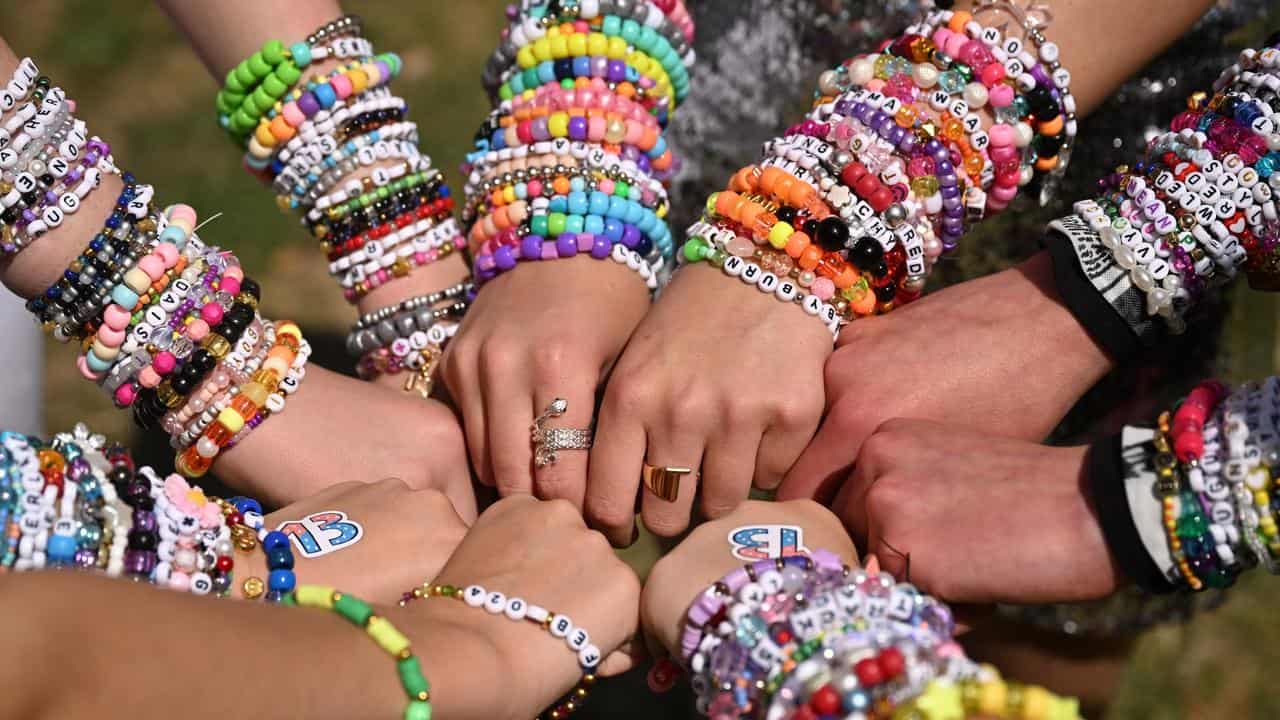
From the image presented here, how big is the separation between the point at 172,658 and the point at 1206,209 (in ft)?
3.47

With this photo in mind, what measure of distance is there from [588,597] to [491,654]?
0.16 meters

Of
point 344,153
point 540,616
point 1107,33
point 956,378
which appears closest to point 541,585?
point 540,616

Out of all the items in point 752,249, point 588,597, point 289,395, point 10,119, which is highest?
point 10,119

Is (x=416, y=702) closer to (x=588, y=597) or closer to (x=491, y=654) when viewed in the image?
(x=491, y=654)

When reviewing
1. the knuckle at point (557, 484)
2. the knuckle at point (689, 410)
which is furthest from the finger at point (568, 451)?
the knuckle at point (689, 410)

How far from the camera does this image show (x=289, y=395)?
4.29 feet

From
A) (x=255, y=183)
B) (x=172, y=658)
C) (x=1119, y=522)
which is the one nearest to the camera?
(x=172, y=658)

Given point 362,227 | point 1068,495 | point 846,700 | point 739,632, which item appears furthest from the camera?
point 362,227

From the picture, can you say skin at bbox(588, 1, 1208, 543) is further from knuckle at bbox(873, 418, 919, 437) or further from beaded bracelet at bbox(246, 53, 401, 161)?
beaded bracelet at bbox(246, 53, 401, 161)

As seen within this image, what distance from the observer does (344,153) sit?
1399mm

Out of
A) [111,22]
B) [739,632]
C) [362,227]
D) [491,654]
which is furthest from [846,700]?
[111,22]

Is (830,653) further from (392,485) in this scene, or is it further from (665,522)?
(392,485)

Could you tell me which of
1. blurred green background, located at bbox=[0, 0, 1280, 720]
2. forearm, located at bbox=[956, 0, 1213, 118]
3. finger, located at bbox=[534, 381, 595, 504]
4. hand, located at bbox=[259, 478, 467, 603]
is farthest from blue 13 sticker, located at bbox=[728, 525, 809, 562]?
Answer: blurred green background, located at bbox=[0, 0, 1280, 720]

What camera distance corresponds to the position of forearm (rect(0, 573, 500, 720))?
0.70m
